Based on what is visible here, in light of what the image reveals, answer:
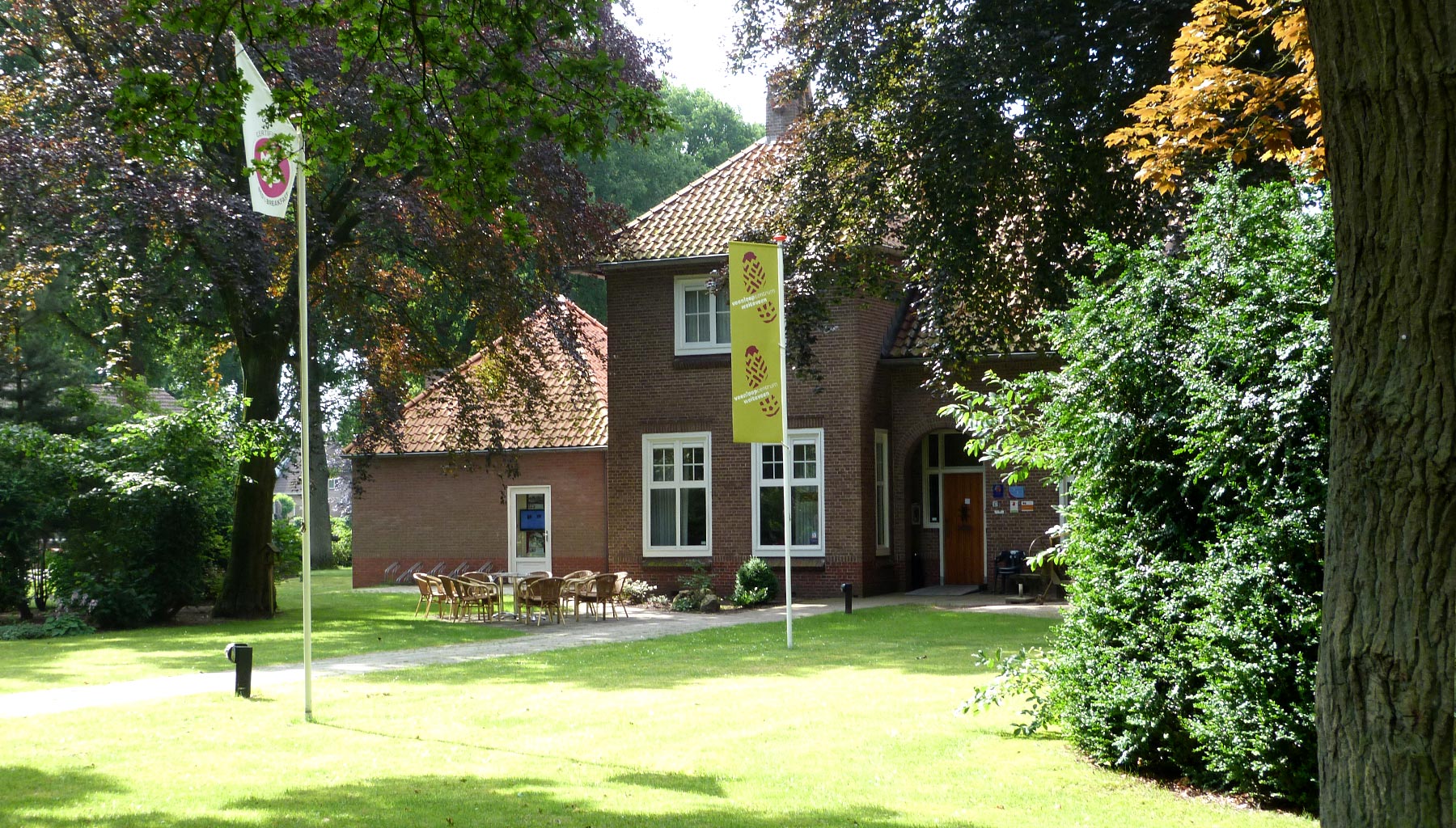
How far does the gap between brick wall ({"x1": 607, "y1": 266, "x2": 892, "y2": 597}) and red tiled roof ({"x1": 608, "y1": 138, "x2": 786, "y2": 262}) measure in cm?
56

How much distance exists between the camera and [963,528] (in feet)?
86.2

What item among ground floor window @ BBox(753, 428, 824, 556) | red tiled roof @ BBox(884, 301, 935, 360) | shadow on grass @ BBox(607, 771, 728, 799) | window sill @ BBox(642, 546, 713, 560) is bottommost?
shadow on grass @ BBox(607, 771, 728, 799)

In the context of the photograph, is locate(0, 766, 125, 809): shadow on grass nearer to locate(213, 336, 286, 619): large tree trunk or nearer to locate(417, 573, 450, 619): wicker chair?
locate(417, 573, 450, 619): wicker chair

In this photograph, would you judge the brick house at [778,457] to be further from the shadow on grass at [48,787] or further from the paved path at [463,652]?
the shadow on grass at [48,787]

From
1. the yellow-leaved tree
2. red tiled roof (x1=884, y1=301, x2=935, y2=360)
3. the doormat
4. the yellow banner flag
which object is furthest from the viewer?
red tiled roof (x1=884, y1=301, x2=935, y2=360)

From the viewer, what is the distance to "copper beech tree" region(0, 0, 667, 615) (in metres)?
9.05

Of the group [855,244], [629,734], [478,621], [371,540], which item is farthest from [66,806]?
[371,540]

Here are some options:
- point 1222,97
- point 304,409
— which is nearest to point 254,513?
point 304,409

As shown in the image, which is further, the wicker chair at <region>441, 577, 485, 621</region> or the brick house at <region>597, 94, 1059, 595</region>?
the brick house at <region>597, 94, 1059, 595</region>

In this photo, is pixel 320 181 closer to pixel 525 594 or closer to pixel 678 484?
pixel 525 594

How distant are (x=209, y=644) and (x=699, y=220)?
42.7ft

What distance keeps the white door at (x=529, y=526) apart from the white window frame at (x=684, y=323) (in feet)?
19.4

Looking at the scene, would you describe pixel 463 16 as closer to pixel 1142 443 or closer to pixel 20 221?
pixel 1142 443

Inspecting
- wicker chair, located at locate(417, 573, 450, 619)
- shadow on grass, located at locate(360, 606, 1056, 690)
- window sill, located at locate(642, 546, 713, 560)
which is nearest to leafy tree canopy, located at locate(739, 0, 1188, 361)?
shadow on grass, located at locate(360, 606, 1056, 690)
